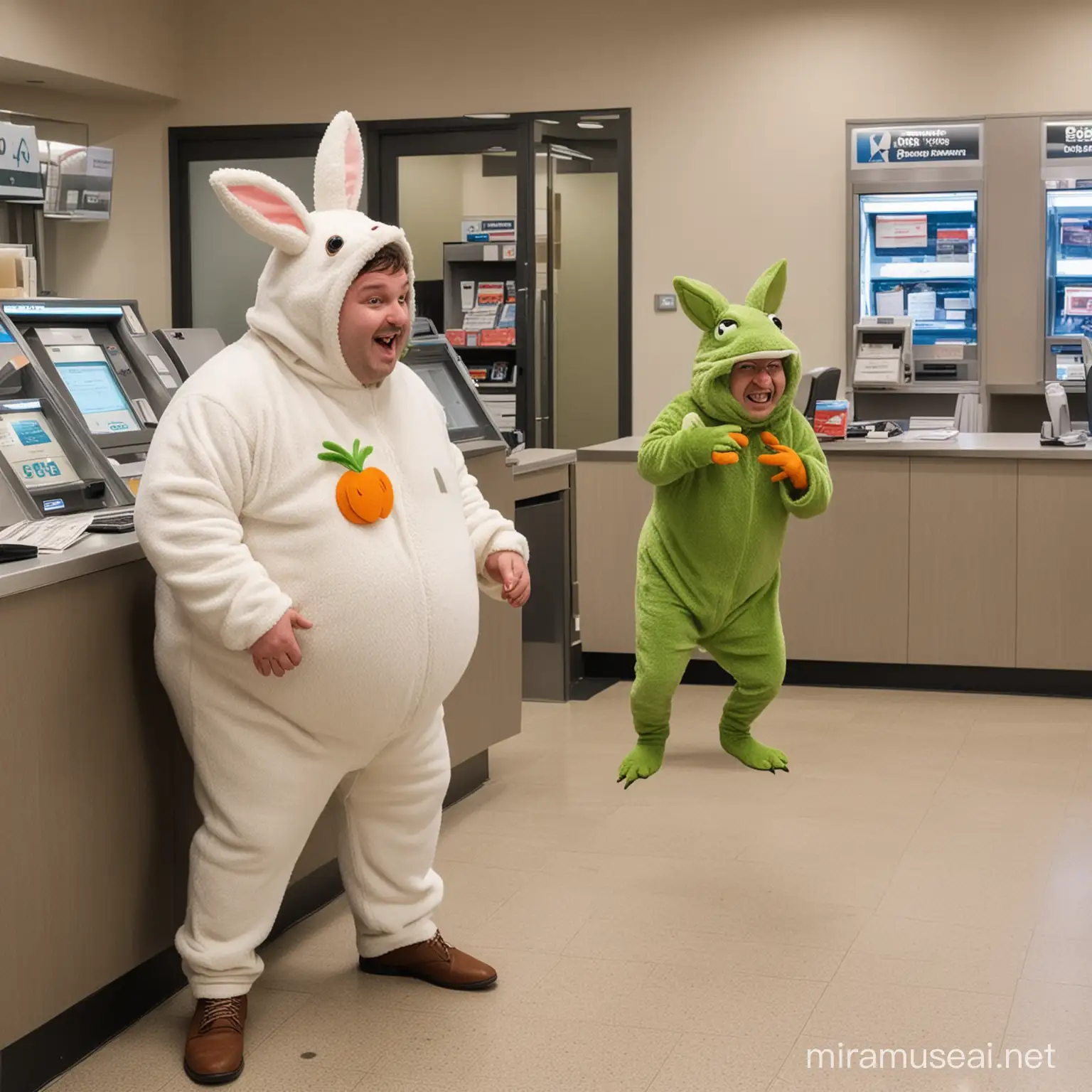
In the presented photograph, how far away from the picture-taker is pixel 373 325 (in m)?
2.87

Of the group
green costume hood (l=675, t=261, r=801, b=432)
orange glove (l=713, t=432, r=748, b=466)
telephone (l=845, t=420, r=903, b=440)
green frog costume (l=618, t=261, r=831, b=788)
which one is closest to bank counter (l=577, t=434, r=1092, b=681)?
telephone (l=845, t=420, r=903, b=440)

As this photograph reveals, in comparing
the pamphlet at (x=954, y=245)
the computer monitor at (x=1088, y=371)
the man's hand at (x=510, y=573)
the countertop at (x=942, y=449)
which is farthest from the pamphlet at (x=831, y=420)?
the man's hand at (x=510, y=573)

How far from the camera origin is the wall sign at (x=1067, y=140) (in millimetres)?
8188

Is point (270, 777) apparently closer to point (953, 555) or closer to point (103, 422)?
point (103, 422)

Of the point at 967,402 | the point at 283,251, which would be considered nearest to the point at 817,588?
the point at 967,402

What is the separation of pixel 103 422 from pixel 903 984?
2.44 metres

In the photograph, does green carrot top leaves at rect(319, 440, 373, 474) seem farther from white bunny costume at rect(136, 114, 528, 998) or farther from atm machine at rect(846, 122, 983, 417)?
atm machine at rect(846, 122, 983, 417)

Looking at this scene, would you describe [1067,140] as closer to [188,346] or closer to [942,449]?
[942,449]

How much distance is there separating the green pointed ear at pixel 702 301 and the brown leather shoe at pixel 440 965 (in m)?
1.83

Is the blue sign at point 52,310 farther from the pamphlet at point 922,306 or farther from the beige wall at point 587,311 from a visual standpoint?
the pamphlet at point 922,306

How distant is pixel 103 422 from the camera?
13.4 feet

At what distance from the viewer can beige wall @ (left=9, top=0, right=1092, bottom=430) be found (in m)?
8.48

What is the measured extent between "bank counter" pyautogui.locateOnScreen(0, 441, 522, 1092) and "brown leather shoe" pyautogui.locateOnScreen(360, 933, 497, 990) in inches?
18.5

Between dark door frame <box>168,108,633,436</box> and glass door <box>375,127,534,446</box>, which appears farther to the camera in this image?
glass door <box>375,127,534,446</box>
